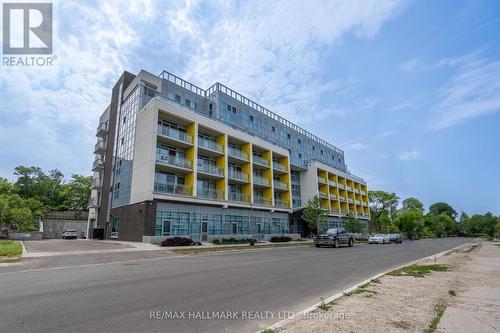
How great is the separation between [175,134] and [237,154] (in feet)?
32.5

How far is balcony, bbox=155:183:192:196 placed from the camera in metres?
29.9

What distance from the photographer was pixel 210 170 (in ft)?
115

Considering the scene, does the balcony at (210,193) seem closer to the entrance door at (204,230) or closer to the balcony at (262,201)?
the entrance door at (204,230)

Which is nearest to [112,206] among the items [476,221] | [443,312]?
[443,312]

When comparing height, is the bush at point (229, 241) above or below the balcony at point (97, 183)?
below

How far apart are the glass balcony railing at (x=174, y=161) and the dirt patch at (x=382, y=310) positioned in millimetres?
25749

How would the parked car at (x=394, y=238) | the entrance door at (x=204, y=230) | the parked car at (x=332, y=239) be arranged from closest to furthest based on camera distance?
the parked car at (x=332, y=239), the entrance door at (x=204, y=230), the parked car at (x=394, y=238)

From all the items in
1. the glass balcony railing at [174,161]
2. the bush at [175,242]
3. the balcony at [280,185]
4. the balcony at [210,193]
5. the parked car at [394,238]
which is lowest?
Answer: the parked car at [394,238]

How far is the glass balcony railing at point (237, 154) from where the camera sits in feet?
126

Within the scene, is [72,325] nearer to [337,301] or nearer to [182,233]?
[337,301]

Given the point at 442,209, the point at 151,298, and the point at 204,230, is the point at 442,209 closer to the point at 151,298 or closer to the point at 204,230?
the point at 204,230

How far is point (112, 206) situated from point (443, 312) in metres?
39.5

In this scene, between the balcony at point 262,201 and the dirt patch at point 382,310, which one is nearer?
the dirt patch at point 382,310

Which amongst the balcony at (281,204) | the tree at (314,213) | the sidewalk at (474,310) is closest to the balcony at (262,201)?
the balcony at (281,204)
